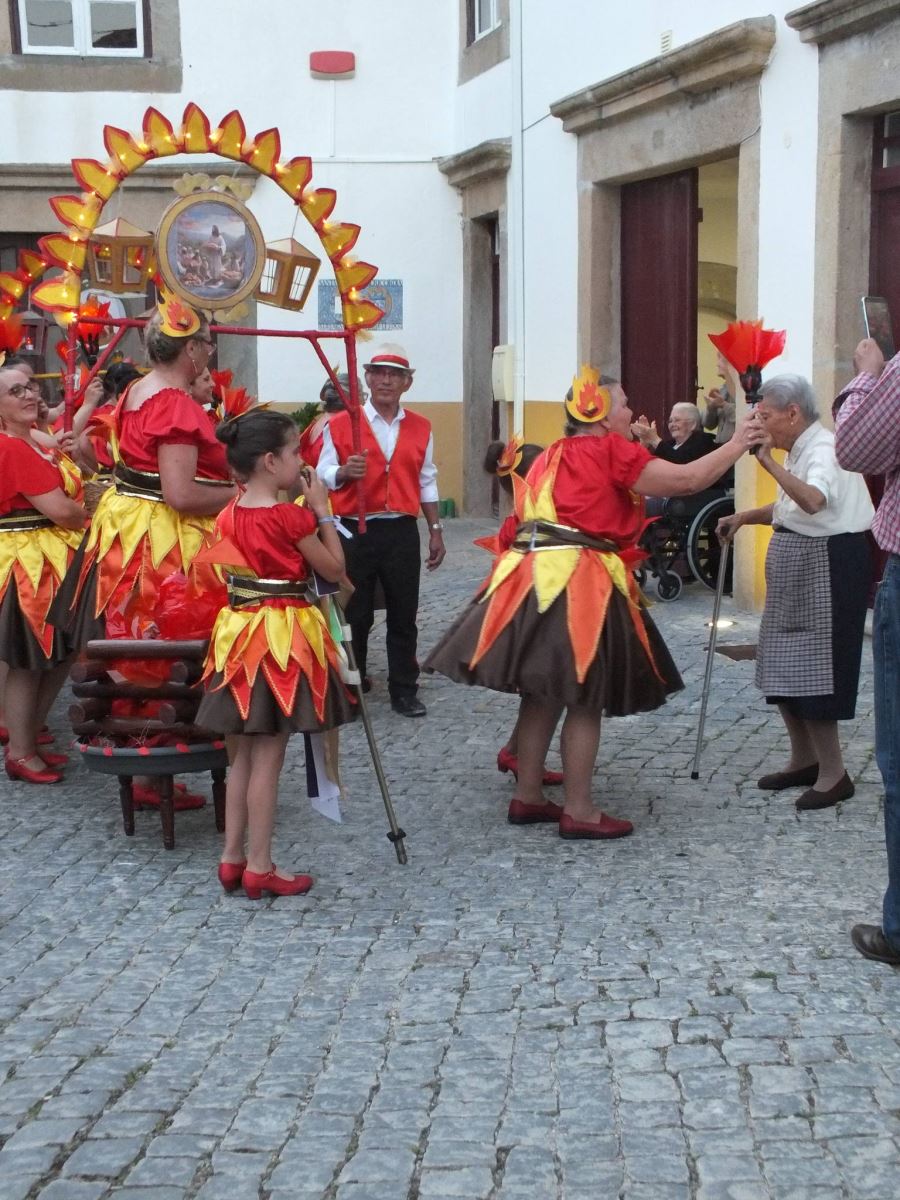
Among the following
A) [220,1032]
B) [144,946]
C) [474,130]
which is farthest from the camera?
[474,130]

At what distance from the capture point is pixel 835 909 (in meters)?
4.52

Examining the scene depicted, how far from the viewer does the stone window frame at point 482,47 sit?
1329 centimetres

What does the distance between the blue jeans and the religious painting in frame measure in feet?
9.07

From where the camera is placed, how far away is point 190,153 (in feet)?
18.4

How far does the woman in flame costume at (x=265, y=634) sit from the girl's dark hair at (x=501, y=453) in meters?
1.10

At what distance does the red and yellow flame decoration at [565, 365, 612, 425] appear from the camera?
5195mm

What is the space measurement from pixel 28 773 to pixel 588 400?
2.78 metres

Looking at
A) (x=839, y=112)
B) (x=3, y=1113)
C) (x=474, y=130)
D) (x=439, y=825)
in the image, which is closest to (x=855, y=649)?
(x=439, y=825)

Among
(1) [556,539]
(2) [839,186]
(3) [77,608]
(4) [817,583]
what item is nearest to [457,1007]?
(1) [556,539]

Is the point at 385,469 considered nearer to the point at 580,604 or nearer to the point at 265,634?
the point at 580,604

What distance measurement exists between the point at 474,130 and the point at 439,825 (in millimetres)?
10091

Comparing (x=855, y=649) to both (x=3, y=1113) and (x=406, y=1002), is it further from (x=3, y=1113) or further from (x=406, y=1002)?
(x=3, y=1113)

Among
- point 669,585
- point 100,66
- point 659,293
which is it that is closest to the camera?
point 669,585

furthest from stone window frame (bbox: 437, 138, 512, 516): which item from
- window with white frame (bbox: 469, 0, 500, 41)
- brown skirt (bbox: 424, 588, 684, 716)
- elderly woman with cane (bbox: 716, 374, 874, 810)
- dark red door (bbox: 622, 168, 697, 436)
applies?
brown skirt (bbox: 424, 588, 684, 716)
